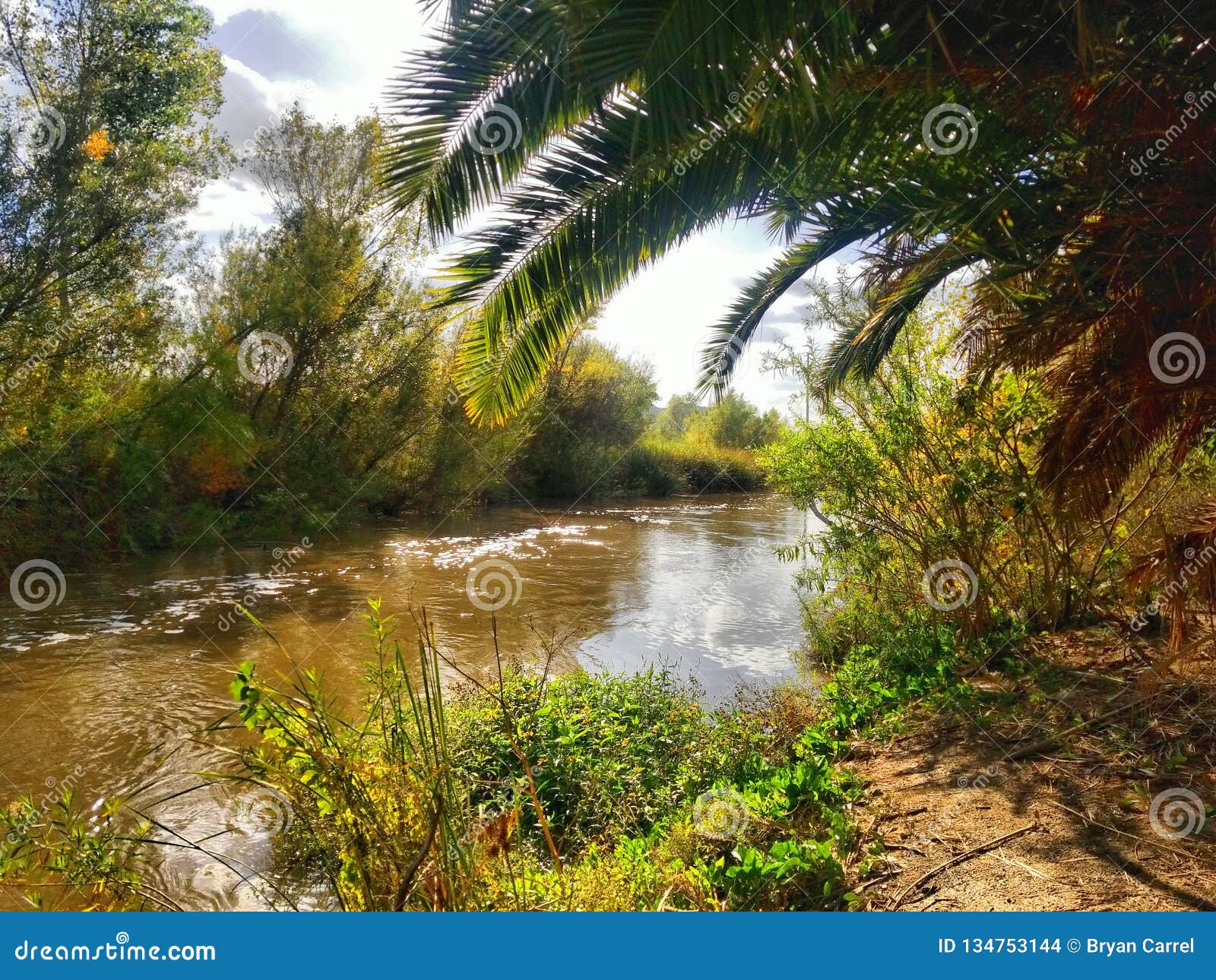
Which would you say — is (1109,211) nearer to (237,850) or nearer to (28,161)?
(237,850)

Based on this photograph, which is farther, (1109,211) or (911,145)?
(911,145)

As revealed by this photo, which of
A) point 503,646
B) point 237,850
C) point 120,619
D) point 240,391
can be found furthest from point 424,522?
point 237,850

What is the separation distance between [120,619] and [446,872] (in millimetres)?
9649

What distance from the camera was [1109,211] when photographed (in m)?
3.85
